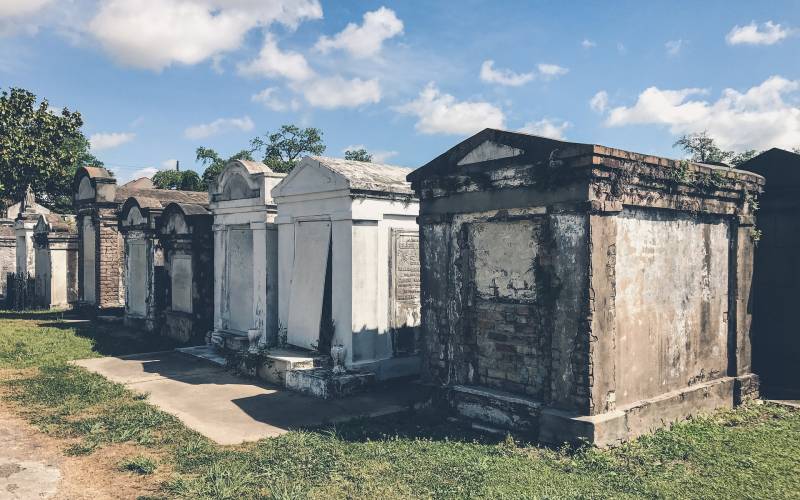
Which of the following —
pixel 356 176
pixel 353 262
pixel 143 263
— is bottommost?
pixel 143 263

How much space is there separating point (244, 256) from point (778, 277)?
364 inches

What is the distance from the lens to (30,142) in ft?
55.4

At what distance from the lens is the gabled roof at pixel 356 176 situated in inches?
355

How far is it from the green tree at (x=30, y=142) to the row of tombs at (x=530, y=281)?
9018mm

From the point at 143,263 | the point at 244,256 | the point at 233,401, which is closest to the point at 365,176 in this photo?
the point at 244,256

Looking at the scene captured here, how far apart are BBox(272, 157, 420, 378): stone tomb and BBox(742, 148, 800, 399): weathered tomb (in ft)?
17.4

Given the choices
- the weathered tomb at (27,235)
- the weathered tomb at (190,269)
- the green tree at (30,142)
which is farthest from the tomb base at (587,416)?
the weathered tomb at (27,235)

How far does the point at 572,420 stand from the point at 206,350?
8.21 metres

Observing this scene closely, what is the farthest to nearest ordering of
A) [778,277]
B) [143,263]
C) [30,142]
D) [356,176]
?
1. [30,142]
2. [143,263]
3. [356,176]
4. [778,277]

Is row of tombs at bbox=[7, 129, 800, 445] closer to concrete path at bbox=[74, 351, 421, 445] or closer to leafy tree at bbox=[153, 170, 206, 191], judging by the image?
concrete path at bbox=[74, 351, 421, 445]

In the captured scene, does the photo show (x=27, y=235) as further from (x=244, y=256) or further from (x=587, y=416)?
(x=587, y=416)

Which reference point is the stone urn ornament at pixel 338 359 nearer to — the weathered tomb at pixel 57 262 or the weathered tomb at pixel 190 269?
the weathered tomb at pixel 190 269

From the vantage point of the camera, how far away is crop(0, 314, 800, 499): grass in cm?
502

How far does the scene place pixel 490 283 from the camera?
7043 millimetres
